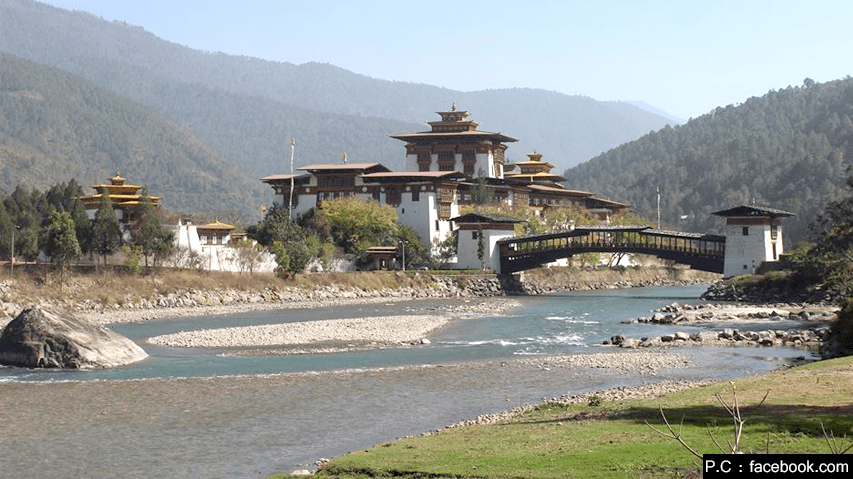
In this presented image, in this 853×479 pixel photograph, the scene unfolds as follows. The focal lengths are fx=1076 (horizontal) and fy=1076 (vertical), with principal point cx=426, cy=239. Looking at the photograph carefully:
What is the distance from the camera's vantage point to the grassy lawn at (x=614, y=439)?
63.7ft

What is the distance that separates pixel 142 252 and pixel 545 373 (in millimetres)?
51329

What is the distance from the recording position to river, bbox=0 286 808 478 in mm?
24594

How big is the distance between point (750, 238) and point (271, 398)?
64546 millimetres

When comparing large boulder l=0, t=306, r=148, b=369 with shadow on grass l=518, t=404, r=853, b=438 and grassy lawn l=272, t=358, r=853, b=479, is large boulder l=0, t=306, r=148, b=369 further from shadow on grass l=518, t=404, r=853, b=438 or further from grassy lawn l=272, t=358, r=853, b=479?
shadow on grass l=518, t=404, r=853, b=438

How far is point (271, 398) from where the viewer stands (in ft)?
107

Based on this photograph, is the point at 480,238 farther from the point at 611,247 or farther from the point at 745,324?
the point at 745,324

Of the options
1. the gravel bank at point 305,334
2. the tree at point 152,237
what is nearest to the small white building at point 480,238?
the tree at point 152,237

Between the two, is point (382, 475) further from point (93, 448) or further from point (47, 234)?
point (47, 234)

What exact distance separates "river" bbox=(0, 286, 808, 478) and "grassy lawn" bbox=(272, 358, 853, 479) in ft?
8.51

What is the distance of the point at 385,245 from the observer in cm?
10388

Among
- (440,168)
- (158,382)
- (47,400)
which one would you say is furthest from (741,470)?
(440,168)

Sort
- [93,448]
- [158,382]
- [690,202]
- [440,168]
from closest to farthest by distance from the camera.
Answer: [93,448], [158,382], [440,168], [690,202]

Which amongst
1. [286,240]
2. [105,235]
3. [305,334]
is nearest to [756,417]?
[305,334]

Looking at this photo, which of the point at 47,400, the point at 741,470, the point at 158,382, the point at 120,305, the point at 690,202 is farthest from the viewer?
the point at 690,202
